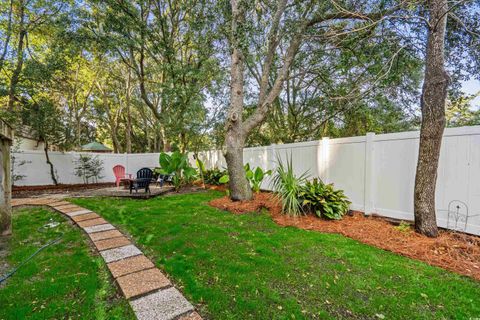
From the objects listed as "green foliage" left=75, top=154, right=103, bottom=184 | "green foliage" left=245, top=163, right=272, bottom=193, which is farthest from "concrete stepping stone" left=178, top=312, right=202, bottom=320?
"green foliage" left=75, top=154, right=103, bottom=184

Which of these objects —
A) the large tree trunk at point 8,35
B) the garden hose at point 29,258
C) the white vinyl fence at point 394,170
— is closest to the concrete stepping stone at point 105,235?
the garden hose at point 29,258

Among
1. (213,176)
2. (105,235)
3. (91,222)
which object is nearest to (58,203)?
(91,222)

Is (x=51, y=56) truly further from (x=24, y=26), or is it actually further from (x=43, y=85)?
(x=24, y=26)

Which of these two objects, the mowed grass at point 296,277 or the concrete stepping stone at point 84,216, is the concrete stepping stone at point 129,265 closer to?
the mowed grass at point 296,277

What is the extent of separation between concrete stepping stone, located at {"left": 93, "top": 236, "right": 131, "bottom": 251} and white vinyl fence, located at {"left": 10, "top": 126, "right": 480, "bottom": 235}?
4211 millimetres

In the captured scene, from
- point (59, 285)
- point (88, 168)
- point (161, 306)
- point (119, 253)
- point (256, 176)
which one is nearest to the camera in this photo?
point (161, 306)

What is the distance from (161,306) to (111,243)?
1.76 metres

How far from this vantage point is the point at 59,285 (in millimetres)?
2131

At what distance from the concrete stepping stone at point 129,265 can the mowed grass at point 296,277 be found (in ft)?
0.52

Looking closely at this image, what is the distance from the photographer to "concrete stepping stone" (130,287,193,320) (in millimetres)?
1727

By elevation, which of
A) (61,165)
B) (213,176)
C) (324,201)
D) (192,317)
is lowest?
(192,317)

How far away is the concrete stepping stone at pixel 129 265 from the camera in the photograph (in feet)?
7.72

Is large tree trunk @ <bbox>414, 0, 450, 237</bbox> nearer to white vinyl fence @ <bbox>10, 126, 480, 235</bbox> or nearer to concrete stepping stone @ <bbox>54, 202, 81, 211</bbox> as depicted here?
white vinyl fence @ <bbox>10, 126, 480, 235</bbox>

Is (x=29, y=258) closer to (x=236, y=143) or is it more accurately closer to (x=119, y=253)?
(x=119, y=253)
